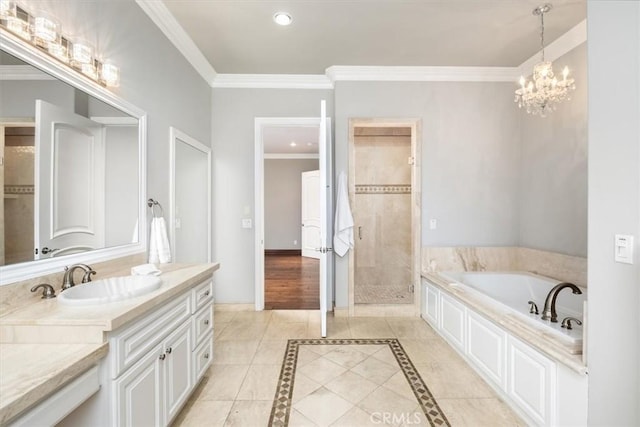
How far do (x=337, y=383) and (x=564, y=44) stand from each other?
3.71 metres

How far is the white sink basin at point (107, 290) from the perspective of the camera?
119 centimetres

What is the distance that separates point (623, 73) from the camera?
1.16 metres

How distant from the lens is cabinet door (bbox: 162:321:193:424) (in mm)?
1497

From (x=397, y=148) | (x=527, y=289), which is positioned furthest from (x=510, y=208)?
(x=397, y=148)

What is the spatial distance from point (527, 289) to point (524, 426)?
163 cm

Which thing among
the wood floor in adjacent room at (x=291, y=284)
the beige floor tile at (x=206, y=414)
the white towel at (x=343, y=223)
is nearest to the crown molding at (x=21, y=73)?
the beige floor tile at (x=206, y=414)

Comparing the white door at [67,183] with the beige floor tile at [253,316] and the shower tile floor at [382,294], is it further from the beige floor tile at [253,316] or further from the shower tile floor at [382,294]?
the shower tile floor at [382,294]

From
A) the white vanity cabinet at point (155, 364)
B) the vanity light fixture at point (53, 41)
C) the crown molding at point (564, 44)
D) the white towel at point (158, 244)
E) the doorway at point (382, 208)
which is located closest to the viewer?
the white vanity cabinet at point (155, 364)

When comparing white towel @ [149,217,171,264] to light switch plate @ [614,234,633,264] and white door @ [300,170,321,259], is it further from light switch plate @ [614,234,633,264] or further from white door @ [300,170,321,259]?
white door @ [300,170,321,259]

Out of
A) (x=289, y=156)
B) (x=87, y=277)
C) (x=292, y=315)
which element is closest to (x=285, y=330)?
(x=292, y=315)

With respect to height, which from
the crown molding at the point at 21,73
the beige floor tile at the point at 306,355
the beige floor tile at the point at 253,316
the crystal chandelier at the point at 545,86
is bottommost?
the beige floor tile at the point at 306,355

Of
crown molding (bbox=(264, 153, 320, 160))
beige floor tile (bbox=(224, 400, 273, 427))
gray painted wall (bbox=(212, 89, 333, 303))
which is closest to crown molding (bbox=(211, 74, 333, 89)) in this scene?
gray painted wall (bbox=(212, 89, 333, 303))

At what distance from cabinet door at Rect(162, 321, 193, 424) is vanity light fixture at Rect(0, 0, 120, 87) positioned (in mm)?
1568

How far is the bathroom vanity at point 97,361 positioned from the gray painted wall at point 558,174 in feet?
11.2
